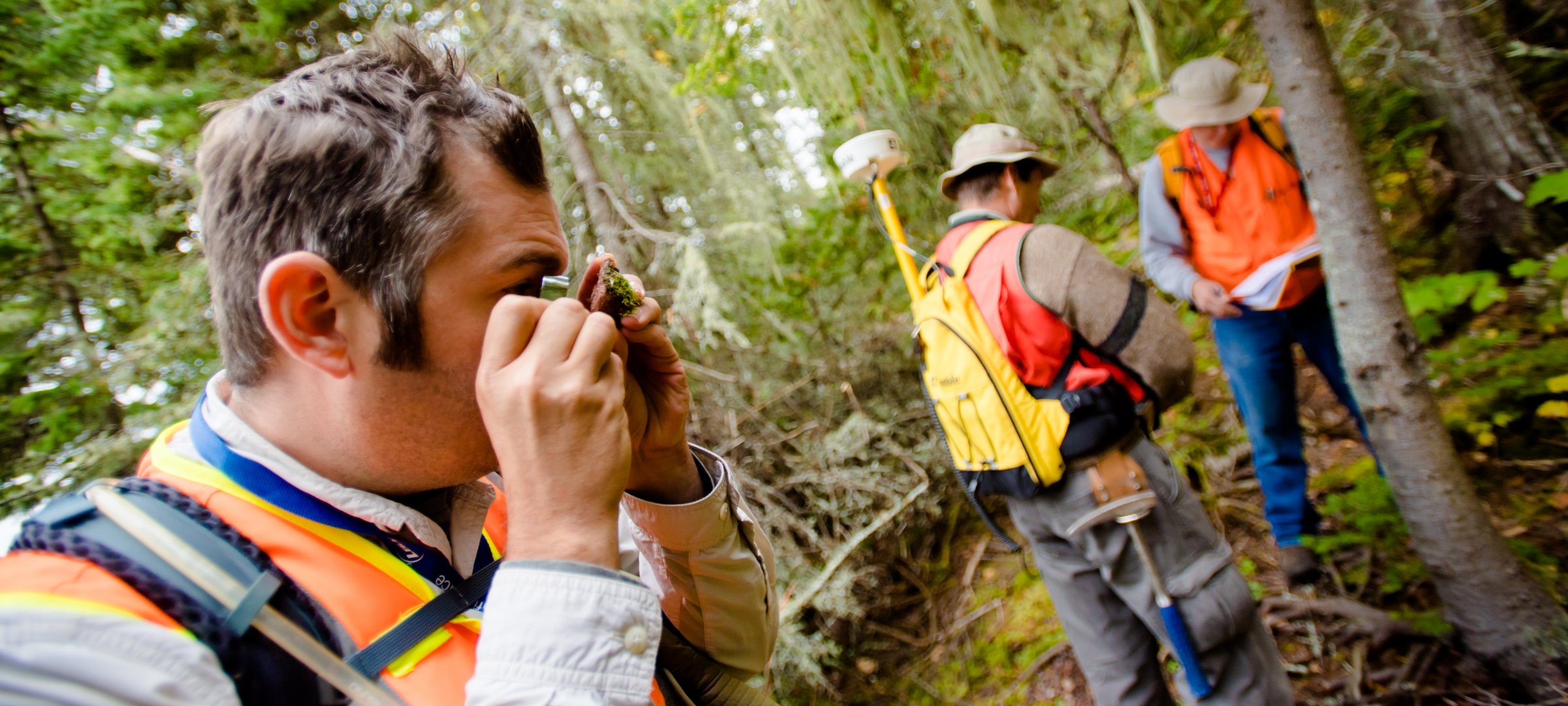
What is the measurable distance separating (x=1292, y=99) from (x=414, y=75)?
2.61 meters

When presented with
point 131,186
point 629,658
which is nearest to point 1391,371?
point 629,658

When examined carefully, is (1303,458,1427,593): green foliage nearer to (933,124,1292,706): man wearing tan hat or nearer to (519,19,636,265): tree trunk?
(933,124,1292,706): man wearing tan hat

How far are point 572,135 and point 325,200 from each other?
3.47 m

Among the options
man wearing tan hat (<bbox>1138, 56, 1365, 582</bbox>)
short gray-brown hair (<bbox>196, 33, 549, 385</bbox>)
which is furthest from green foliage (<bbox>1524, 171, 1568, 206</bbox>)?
short gray-brown hair (<bbox>196, 33, 549, 385</bbox>)

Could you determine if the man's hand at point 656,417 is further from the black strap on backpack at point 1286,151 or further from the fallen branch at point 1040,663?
the black strap on backpack at point 1286,151

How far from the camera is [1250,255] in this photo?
9.96 ft

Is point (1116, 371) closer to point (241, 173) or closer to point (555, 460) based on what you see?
point (555, 460)

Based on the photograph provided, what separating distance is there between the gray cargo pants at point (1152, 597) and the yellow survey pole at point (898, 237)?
0.97 m

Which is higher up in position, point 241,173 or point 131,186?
point 131,186

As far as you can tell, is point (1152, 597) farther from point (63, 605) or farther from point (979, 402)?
point (63, 605)

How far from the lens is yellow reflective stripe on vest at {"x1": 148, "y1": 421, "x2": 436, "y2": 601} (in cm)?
98

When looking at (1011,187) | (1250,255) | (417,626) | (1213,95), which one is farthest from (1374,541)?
(417,626)

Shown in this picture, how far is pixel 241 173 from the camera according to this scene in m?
1.09

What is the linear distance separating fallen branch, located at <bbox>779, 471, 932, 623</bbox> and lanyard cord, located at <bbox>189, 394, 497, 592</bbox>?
116 inches
